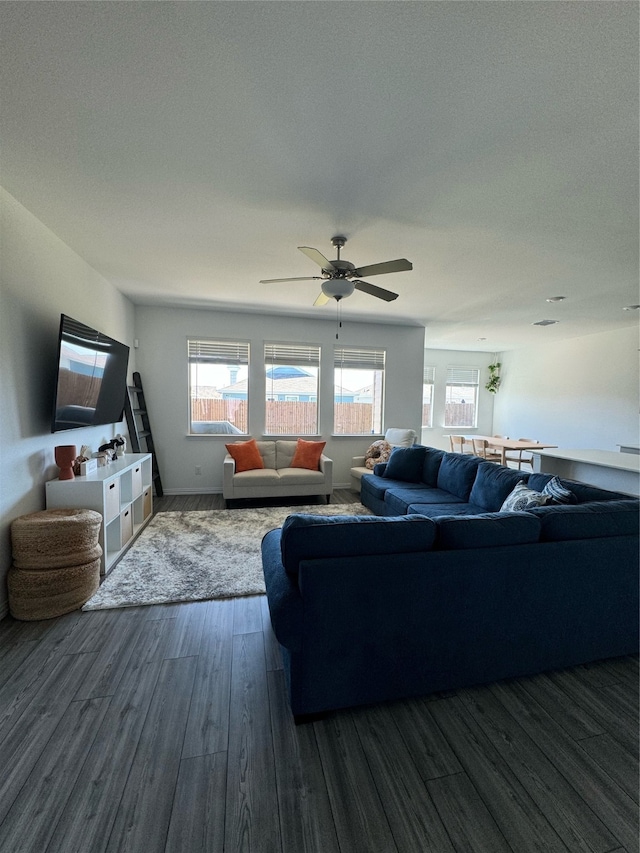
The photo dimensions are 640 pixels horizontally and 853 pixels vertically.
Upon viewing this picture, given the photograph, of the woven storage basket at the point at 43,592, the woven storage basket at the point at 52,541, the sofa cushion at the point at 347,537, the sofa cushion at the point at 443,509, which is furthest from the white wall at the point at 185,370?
the sofa cushion at the point at 347,537

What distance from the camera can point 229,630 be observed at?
2.18 m

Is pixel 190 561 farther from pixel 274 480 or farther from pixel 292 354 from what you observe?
pixel 292 354

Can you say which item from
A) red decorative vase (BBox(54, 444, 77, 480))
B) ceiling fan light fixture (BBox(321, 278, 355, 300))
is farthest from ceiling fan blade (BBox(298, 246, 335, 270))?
red decorative vase (BBox(54, 444, 77, 480))

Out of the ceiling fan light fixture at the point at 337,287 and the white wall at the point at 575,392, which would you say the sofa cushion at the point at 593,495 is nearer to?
the ceiling fan light fixture at the point at 337,287

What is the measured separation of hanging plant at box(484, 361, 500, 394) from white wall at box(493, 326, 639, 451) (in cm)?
11

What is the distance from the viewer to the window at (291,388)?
5.59 m

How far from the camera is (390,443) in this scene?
5.50 meters

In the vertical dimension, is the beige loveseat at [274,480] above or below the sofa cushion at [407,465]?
below

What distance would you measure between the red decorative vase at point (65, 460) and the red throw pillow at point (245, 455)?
2.21 m

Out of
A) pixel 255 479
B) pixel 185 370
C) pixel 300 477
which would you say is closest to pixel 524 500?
pixel 300 477

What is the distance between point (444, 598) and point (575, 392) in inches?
269

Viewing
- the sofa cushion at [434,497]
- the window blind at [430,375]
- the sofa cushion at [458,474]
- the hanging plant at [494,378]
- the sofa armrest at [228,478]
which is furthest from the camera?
the hanging plant at [494,378]

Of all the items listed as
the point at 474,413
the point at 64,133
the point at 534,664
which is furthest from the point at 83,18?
the point at 474,413

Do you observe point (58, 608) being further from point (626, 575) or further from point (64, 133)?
point (626, 575)
